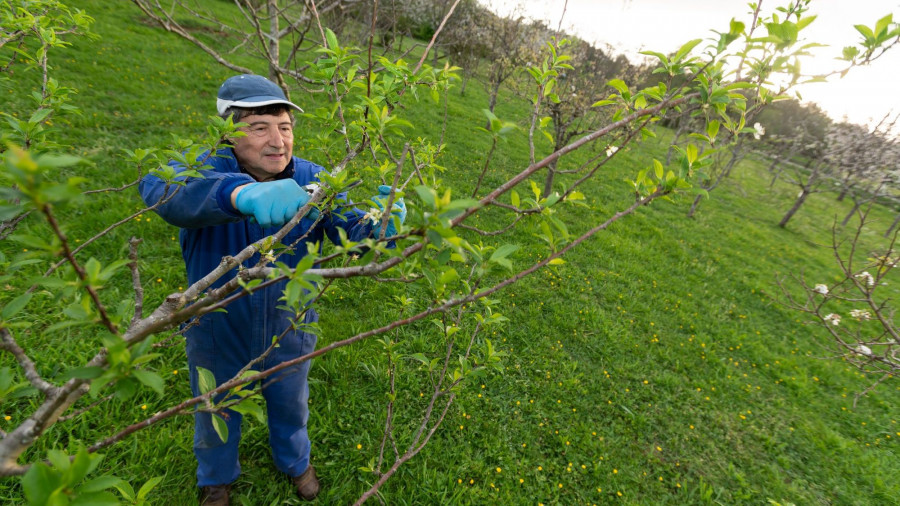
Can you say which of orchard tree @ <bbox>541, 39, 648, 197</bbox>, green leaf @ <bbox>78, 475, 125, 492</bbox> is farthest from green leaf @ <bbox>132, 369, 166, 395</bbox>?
orchard tree @ <bbox>541, 39, 648, 197</bbox>

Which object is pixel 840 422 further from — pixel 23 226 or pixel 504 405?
pixel 23 226

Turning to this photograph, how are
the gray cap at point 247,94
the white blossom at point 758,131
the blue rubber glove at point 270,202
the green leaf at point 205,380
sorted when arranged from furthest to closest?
the gray cap at point 247,94
the white blossom at point 758,131
the blue rubber glove at point 270,202
the green leaf at point 205,380

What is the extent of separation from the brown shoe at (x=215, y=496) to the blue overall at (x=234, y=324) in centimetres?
→ 6

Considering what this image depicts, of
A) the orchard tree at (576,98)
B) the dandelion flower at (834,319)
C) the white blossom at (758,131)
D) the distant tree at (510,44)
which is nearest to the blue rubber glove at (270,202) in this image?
the orchard tree at (576,98)

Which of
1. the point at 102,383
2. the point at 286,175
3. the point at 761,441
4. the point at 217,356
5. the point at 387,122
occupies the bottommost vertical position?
the point at 761,441

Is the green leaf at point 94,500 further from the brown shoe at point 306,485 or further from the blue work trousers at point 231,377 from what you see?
the brown shoe at point 306,485

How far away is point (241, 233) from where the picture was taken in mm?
1994

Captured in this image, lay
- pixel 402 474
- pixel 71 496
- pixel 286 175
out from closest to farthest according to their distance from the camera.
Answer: pixel 71 496 < pixel 286 175 < pixel 402 474

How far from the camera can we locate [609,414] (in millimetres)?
4145

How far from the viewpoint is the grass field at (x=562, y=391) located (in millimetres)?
2932

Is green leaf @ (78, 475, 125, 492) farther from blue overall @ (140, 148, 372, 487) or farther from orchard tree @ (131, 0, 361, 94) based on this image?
orchard tree @ (131, 0, 361, 94)

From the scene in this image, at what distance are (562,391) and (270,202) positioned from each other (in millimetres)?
3836

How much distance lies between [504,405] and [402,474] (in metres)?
1.29

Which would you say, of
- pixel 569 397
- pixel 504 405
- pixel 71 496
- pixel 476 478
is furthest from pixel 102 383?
pixel 569 397
